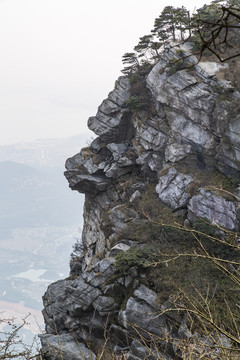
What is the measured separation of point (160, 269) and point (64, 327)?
6083 mm

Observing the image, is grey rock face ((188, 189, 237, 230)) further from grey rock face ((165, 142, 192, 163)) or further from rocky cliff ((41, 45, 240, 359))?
grey rock face ((165, 142, 192, 163))

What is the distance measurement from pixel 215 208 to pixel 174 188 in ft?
10.4

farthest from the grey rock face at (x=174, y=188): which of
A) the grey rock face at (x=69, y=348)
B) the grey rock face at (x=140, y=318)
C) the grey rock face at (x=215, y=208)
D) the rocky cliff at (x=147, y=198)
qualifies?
the grey rock face at (x=69, y=348)

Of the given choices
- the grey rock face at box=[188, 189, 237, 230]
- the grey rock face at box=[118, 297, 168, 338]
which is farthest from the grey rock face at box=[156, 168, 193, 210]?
the grey rock face at box=[118, 297, 168, 338]

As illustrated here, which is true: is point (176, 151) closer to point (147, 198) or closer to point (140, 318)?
point (147, 198)

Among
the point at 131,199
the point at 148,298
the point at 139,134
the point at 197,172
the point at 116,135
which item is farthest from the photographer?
the point at 116,135

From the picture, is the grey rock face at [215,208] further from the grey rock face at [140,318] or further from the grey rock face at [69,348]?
the grey rock face at [69,348]

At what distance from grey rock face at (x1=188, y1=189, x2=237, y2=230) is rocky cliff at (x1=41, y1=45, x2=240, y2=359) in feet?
0.19

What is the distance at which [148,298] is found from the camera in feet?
49.5

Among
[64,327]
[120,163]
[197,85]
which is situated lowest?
[64,327]

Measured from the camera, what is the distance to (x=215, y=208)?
18547 millimetres

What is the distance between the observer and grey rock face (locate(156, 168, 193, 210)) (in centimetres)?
2025

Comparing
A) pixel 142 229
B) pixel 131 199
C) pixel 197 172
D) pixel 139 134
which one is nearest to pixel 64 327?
pixel 142 229

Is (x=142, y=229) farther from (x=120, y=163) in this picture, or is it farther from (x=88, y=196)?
(x=88, y=196)
